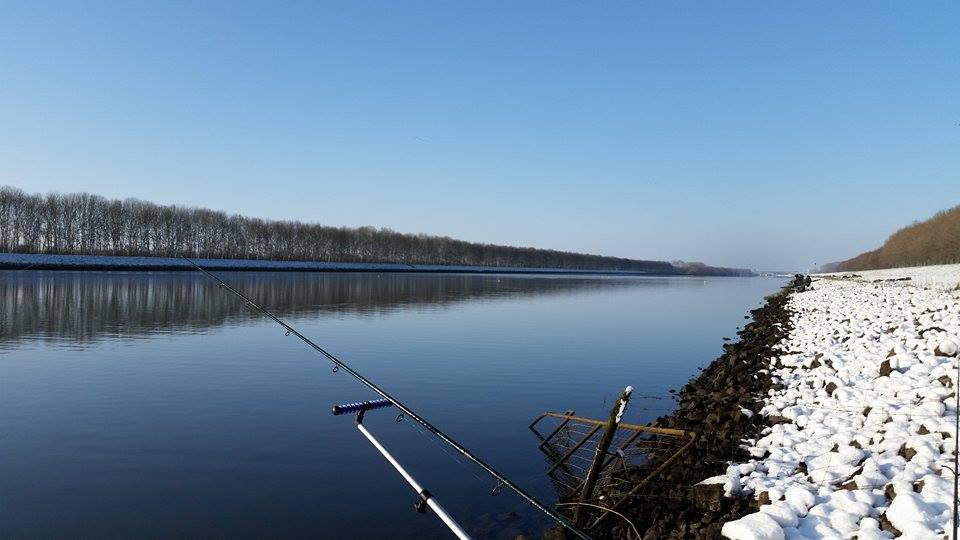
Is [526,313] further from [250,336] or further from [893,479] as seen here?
[893,479]

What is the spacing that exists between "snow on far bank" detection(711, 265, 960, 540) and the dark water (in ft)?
10.0

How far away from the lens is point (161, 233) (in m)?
119

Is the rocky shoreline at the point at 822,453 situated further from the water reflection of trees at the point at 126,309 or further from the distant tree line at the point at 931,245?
the distant tree line at the point at 931,245

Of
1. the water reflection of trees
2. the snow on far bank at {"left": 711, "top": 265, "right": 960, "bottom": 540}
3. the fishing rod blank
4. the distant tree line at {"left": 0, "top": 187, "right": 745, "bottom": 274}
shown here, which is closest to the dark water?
the water reflection of trees

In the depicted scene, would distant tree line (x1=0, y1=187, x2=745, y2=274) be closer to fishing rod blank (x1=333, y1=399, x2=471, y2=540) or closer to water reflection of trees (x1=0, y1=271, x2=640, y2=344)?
water reflection of trees (x1=0, y1=271, x2=640, y2=344)

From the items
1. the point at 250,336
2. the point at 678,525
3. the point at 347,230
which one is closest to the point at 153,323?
the point at 250,336

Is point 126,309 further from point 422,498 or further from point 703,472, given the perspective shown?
point 703,472

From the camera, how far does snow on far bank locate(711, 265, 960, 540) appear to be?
5.81m

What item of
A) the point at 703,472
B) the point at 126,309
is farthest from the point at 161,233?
the point at 703,472

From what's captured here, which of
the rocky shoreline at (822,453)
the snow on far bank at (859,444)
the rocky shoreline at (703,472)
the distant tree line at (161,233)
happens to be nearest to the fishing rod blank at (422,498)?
the rocky shoreline at (703,472)

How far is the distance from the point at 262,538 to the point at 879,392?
984cm

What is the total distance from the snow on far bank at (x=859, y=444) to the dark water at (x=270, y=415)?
3.06m

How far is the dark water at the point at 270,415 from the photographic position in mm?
8195

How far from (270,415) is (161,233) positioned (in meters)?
121
